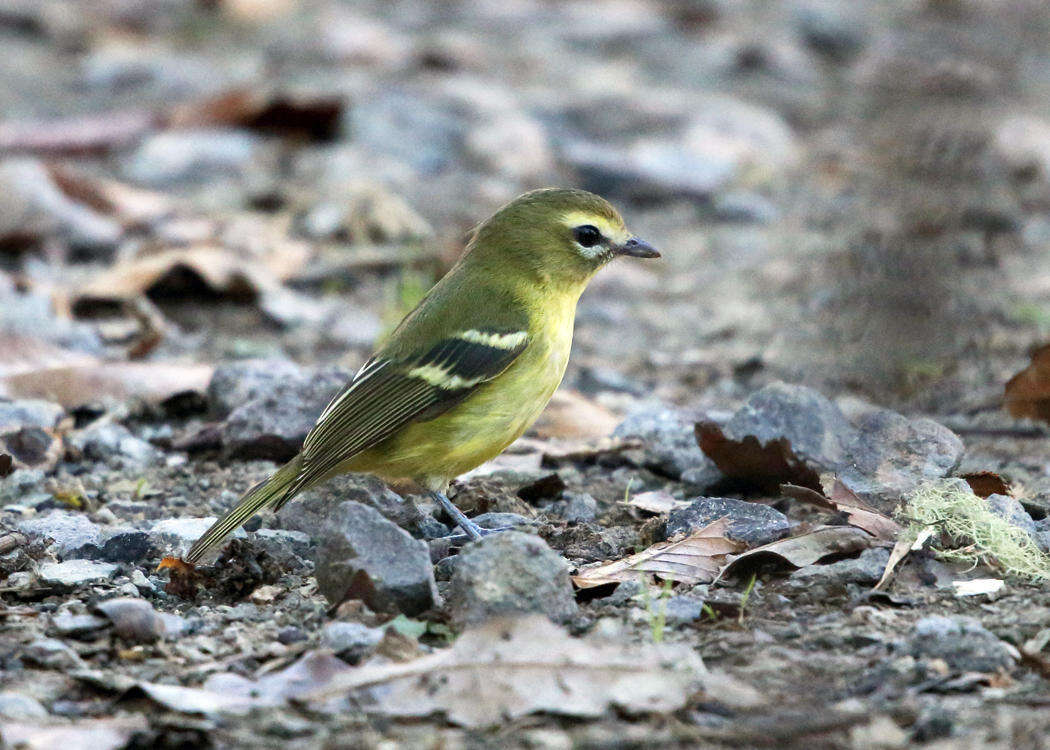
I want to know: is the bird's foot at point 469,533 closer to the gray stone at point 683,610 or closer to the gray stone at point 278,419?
the gray stone at point 683,610

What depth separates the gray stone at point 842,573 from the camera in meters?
3.72

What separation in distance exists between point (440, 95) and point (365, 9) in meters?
4.02

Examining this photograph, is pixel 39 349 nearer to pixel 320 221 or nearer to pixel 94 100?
pixel 320 221

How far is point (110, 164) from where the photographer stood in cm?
Result: 964

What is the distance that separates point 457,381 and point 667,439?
97 cm

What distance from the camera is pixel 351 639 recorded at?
3324 mm

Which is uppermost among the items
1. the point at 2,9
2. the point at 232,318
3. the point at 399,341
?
the point at 2,9

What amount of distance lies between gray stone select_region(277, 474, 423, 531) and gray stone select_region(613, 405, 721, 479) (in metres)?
1.00

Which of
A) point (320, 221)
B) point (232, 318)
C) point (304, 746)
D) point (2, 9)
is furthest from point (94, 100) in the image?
point (304, 746)

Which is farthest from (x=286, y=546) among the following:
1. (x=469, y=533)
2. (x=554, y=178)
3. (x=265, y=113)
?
(x=265, y=113)

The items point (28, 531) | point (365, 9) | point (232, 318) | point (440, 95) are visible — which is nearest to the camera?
point (28, 531)

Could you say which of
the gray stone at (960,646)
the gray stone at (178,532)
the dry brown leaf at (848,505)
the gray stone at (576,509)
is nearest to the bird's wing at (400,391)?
the gray stone at (178,532)

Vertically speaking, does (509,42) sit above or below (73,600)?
above

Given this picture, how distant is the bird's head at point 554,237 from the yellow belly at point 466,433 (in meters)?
0.50
